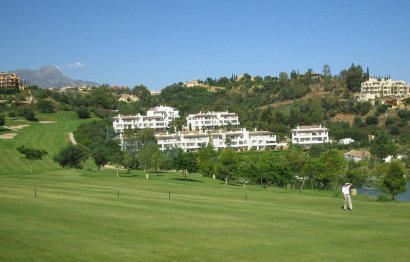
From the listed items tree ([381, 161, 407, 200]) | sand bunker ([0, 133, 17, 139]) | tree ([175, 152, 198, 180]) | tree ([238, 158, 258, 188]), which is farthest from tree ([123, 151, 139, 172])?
sand bunker ([0, 133, 17, 139])

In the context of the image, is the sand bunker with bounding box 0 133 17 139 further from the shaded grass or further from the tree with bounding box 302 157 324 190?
the shaded grass

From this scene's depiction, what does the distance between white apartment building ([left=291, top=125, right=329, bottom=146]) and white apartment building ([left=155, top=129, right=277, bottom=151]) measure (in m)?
6.14

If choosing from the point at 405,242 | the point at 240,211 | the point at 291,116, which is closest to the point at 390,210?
the point at 240,211

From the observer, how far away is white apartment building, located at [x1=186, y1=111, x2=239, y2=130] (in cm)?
16650

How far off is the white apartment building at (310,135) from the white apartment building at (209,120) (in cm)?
2496

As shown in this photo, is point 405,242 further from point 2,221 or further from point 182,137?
point 182,137

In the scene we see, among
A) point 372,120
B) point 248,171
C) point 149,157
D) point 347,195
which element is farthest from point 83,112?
point 347,195

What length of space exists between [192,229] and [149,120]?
14339 centimetres

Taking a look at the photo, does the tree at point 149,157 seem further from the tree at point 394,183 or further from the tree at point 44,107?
the tree at point 44,107

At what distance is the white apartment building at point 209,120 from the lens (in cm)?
16650

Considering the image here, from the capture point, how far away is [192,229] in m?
23.3

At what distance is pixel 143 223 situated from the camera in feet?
80.3

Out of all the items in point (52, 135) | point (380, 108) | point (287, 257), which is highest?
point (380, 108)

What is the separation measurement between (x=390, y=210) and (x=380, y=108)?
138 metres
